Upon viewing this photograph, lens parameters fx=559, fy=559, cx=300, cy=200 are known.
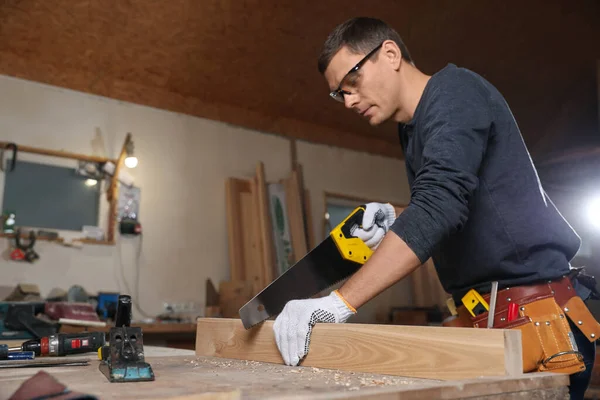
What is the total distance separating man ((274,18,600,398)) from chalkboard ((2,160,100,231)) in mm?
3887

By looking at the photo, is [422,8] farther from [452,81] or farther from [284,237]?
[452,81]

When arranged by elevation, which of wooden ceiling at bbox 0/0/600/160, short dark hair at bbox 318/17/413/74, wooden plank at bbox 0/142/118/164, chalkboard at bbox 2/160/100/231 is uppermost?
wooden ceiling at bbox 0/0/600/160

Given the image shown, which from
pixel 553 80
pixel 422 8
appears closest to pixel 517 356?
pixel 422 8

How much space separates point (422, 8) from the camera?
18.0ft

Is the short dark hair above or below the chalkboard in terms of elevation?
below

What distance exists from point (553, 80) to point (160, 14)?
4597 mm

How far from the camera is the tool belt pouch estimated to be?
4.53ft

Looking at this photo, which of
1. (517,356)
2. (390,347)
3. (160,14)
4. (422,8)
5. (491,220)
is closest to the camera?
(517,356)

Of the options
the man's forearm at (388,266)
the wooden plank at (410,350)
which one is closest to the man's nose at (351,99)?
the man's forearm at (388,266)

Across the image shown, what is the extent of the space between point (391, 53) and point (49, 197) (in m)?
3.93

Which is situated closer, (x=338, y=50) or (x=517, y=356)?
(x=517, y=356)

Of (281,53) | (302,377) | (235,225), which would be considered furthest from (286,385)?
(281,53)

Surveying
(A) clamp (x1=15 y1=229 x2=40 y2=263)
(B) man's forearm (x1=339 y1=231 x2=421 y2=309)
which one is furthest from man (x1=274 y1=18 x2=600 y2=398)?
(A) clamp (x1=15 y1=229 x2=40 y2=263)

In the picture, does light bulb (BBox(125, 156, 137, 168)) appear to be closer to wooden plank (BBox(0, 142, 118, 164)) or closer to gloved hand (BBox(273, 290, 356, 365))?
wooden plank (BBox(0, 142, 118, 164))
